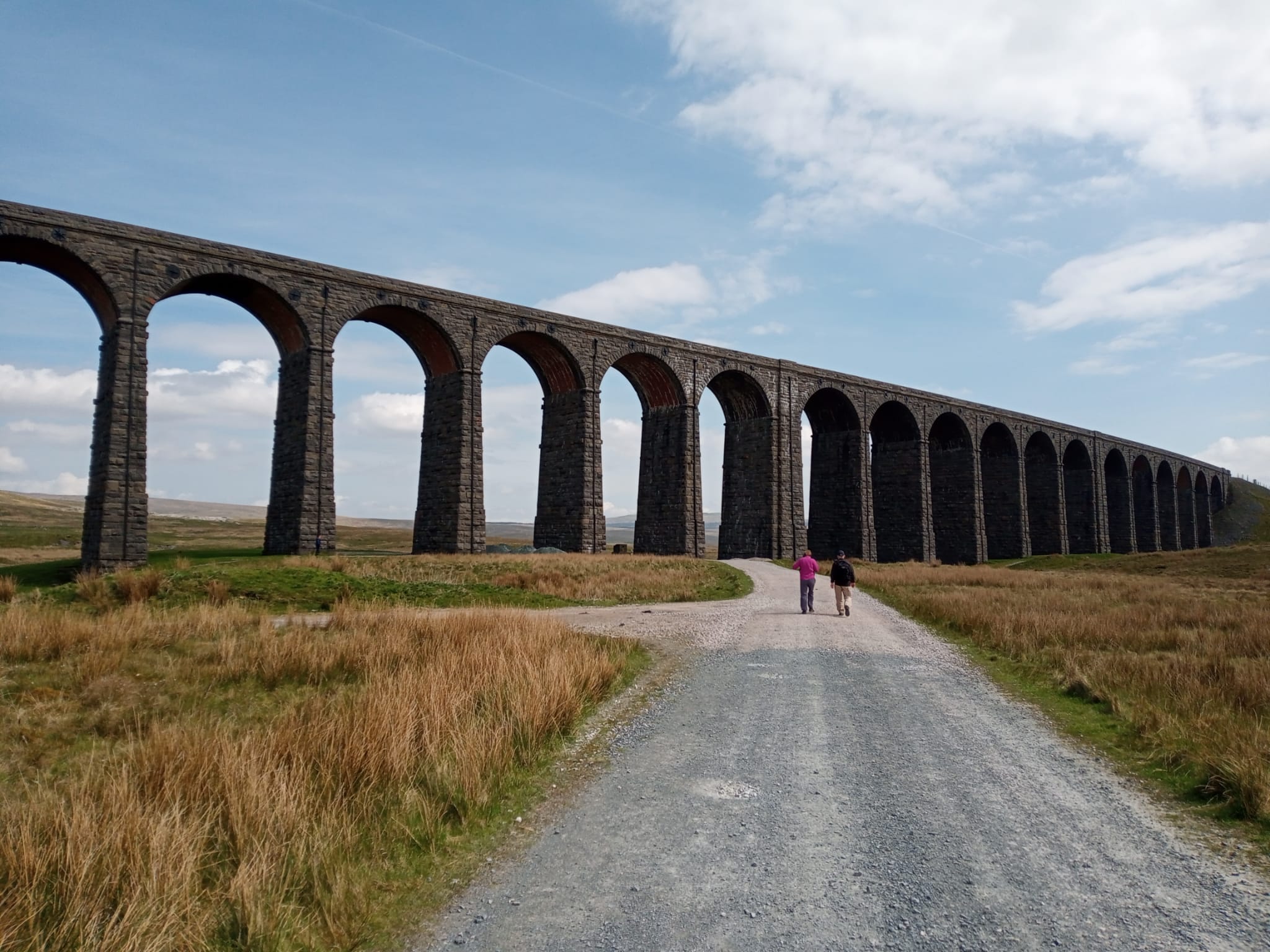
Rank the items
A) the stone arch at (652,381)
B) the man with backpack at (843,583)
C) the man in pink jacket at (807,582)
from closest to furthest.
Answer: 1. the man with backpack at (843,583)
2. the man in pink jacket at (807,582)
3. the stone arch at (652,381)

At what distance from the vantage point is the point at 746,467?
45.1m

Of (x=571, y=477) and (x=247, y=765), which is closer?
(x=247, y=765)

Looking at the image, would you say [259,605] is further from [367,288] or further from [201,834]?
[367,288]

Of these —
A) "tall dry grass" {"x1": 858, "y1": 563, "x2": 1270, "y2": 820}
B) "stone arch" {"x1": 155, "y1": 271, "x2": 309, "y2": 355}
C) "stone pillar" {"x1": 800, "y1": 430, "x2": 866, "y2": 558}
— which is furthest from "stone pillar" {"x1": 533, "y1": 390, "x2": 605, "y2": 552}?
"stone pillar" {"x1": 800, "y1": 430, "x2": 866, "y2": 558}

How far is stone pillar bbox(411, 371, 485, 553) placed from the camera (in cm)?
3212

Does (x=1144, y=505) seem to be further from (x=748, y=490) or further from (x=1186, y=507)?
(x=748, y=490)

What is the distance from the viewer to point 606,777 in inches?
257

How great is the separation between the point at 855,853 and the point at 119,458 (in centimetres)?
2681

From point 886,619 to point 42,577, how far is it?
955 inches

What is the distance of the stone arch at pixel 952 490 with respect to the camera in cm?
5400

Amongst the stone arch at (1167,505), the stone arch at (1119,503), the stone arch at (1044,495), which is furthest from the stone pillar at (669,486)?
the stone arch at (1167,505)

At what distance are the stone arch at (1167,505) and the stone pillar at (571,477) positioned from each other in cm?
7033

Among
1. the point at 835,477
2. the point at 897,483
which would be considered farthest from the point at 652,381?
the point at 897,483

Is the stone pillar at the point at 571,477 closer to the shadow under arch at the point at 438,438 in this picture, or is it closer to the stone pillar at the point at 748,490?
the shadow under arch at the point at 438,438
